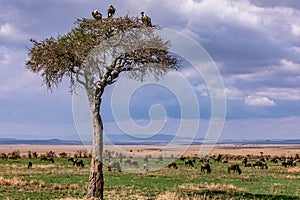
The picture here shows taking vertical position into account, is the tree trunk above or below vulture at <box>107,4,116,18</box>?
below

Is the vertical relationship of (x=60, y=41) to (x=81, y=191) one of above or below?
above

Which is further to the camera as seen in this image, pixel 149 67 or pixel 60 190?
pixel 60 190

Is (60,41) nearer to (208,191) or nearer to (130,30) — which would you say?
(130,30)

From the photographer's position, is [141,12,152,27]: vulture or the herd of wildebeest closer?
[141,12,152,27]: vulture

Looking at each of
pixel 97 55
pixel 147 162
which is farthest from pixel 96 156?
pixel 147 162

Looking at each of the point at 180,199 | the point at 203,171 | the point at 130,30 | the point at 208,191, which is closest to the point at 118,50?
the point at 130,30

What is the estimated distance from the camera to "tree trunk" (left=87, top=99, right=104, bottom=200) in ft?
83.8

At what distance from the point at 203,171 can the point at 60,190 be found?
23831mm

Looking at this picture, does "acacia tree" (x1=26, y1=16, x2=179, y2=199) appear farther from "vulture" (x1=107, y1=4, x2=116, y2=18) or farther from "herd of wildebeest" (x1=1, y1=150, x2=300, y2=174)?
"herd of wildebeest" (x1=1, y1=150, x2=300, y2=174)

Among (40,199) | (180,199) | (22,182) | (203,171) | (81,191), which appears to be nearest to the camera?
(180,199)

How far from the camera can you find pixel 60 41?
88.9ft

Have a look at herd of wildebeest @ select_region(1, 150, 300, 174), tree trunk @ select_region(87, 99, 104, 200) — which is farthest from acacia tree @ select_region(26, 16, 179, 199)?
herd of wildebeest @ select_region(1, 150, 300, 174)

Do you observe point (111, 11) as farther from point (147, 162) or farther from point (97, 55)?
point (147, 162)

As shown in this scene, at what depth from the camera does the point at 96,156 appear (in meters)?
25.6
